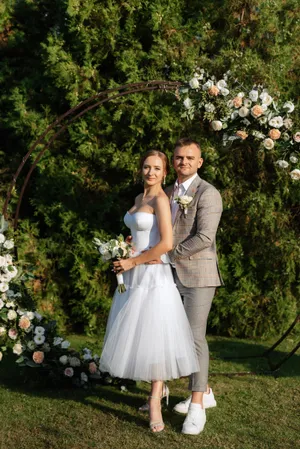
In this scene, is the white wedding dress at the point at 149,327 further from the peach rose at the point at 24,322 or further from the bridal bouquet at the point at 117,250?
the peach rose at the point at 24,322

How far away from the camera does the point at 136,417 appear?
464 cm

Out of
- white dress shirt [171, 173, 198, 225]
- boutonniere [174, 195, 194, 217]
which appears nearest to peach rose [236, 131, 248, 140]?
white dress shirt [171, 173, 198, 225]

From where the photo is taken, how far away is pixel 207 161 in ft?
22.8

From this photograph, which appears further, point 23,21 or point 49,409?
point 23,21

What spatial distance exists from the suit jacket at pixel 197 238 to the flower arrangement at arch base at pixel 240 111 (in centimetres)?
77

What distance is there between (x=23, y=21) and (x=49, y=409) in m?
4.72

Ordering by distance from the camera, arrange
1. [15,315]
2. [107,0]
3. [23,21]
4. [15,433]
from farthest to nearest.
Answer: [23,21] < [107,0] < [15,315] < [15,433]

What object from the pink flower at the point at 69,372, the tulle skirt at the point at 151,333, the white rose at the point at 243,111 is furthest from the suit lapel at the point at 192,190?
the pink flower at the point at 69,372

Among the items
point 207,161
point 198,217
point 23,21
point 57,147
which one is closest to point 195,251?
point 198,217

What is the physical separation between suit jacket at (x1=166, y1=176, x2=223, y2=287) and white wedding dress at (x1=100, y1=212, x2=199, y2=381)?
0.13 metres

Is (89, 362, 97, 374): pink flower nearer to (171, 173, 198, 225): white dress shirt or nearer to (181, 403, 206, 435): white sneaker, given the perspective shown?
(181, 403, 206, 435): white sneaker

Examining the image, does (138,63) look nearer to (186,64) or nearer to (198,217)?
(186,64)

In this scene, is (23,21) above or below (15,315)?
above

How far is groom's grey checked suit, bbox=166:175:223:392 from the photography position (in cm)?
447
